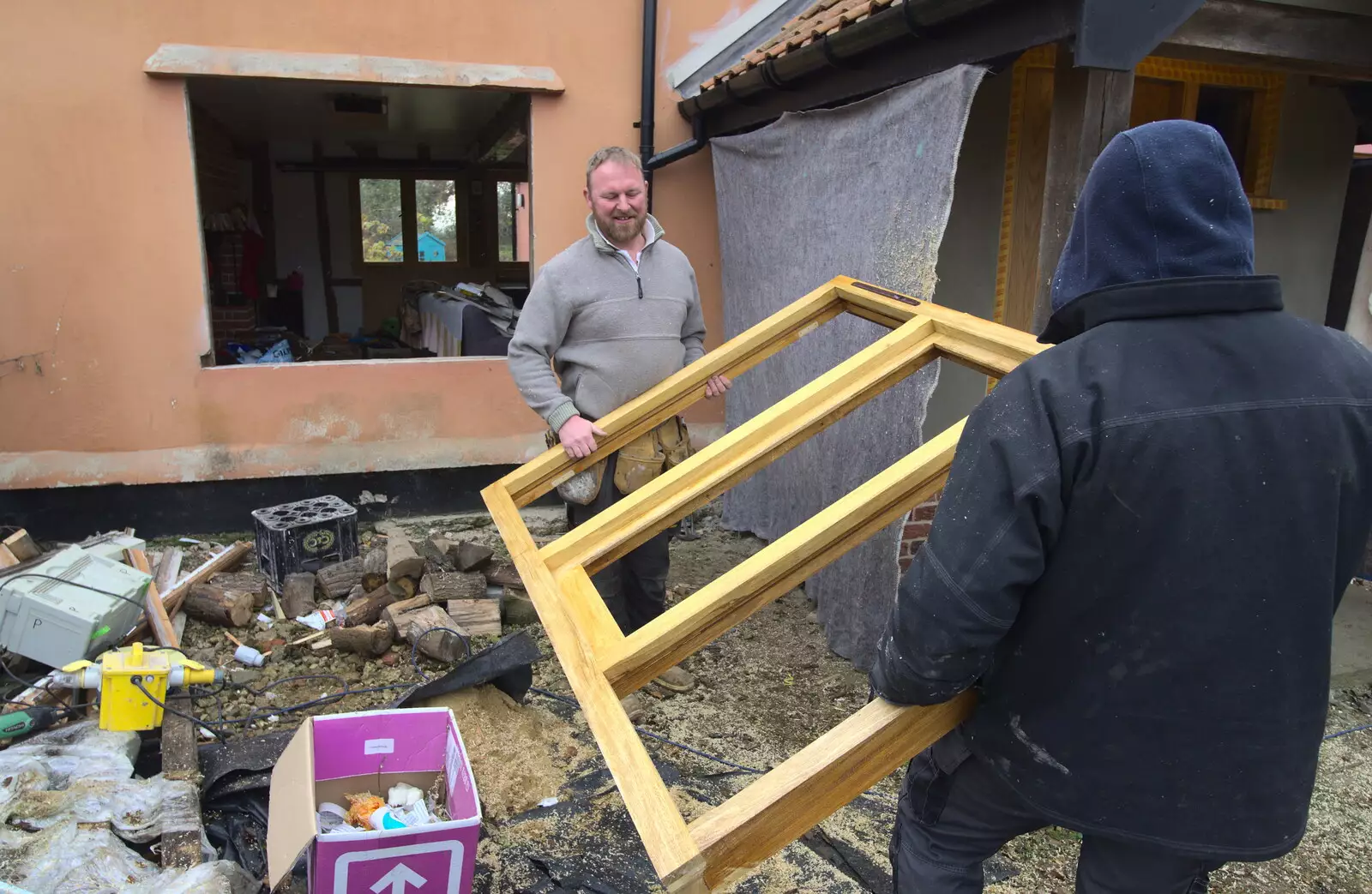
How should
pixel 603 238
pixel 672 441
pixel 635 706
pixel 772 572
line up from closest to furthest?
pixel 772 572
pixel 603 238
pixel 672 441
pixel 635 706

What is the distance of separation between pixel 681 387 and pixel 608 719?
1502mm

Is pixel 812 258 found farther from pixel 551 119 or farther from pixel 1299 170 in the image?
pixel 1299 170

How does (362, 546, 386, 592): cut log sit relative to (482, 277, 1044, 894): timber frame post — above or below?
below

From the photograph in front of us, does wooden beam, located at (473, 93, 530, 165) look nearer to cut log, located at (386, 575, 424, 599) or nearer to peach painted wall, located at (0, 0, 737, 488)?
peach painted wall, located at (0, 0, 737, 488)

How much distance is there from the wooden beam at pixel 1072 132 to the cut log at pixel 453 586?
2.91 metres

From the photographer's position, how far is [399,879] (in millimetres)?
2002

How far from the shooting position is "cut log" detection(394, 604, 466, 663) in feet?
12.5

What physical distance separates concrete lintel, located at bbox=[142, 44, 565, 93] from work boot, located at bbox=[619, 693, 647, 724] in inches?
147

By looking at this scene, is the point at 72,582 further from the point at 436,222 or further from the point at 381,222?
the point at 436,222

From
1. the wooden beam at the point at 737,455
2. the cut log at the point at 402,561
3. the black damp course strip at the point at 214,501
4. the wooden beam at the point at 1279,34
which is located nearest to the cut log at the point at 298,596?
the cut log at the point at 402,561

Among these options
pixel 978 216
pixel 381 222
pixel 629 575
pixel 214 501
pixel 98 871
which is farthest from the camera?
pixel 381 222

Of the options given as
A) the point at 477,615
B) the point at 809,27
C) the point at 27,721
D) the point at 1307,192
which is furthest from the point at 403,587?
the point at 1307,192

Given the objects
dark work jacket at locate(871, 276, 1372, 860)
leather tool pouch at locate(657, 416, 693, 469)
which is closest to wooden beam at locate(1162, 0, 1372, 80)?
leather tool pouch at locate(657, 416, 693, 469)

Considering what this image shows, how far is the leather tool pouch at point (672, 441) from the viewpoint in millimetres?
3201
